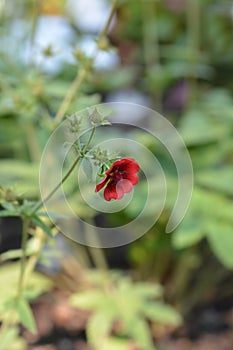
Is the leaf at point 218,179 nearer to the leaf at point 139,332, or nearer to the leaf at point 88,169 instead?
the leaf at point 139,332

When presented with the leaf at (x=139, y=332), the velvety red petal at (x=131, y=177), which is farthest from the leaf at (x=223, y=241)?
the velvety red petal at (x=131, y=177)

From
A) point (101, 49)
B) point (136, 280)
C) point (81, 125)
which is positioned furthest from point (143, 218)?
point (81, 125)

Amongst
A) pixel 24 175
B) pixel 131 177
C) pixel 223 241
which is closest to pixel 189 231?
pixel 223 241

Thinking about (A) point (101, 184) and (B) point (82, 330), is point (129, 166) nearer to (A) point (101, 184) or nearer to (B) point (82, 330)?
(A) point (101, 184)

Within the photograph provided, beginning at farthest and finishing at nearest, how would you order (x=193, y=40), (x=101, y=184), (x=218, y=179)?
(x=193, y=40) → (x=218, y=179) → (x=101, y=184)

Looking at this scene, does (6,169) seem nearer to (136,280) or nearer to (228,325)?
(136,280)

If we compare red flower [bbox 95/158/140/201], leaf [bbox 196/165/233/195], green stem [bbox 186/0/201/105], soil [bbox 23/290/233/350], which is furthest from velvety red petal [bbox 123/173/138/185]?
green stem [bbox 186/0/201/105]
